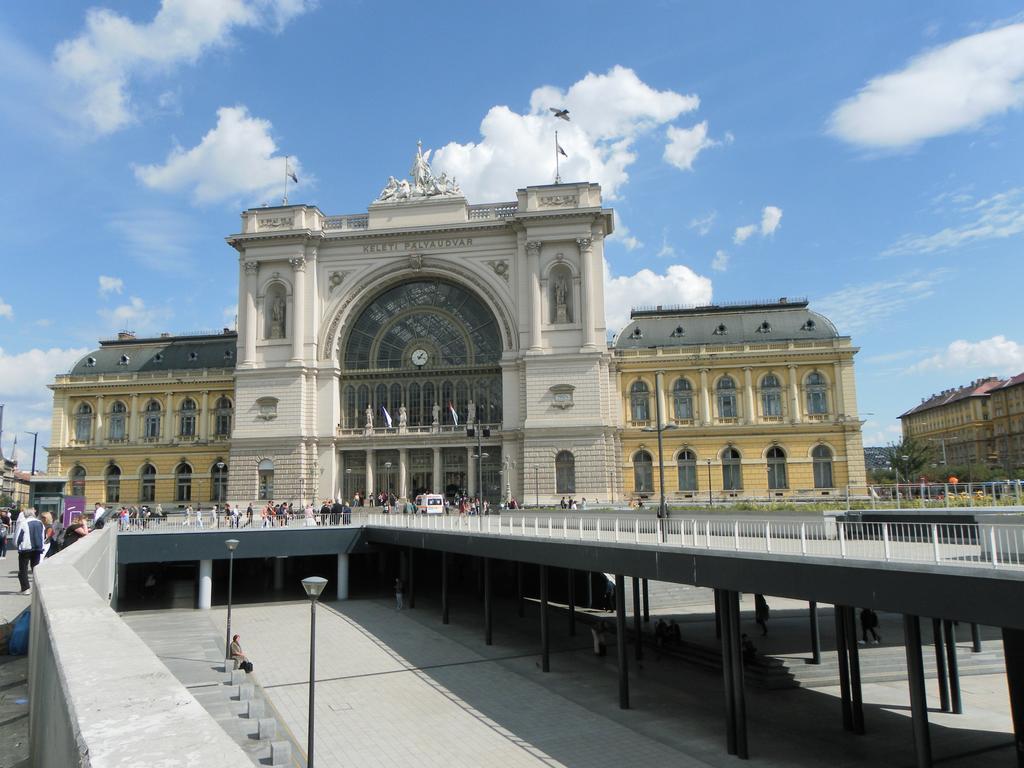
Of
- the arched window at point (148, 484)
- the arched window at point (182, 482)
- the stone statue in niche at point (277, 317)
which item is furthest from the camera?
the arched window at point (148, 484)

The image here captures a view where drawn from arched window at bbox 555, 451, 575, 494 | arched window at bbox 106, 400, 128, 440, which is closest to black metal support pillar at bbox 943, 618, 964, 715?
arched window at bbox 555, 451, 575, 494

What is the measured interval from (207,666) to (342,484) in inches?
1725

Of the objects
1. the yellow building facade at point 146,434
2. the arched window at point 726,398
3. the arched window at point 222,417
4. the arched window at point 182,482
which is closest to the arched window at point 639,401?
the arched window at point 726,398

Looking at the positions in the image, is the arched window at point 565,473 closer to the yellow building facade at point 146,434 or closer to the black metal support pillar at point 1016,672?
the yellow building facade at point 146,434

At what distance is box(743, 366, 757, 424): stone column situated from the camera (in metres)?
69.8

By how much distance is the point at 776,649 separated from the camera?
1344 inches

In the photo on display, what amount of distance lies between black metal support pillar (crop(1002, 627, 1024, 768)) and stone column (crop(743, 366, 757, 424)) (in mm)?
50079

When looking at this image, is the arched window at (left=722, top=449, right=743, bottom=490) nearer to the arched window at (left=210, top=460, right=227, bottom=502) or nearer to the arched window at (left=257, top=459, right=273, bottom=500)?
the arched window at (left=257, top=459, right=273, bottom=500)

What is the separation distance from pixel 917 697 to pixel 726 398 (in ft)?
179

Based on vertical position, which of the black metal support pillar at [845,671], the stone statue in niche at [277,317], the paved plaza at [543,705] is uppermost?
the stone statue in niche at [277,317]

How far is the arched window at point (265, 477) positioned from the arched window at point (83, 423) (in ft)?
75.8

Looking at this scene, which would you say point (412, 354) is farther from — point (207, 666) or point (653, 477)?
point (207, 666)

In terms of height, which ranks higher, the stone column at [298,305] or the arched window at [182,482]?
the stone column at [298,305]

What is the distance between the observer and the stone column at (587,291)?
217 ft
